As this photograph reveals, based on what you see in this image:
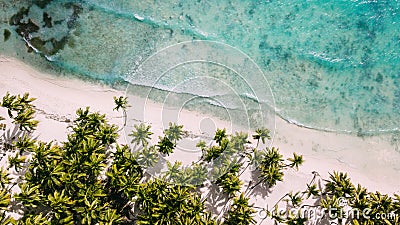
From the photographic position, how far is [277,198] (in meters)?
12.1

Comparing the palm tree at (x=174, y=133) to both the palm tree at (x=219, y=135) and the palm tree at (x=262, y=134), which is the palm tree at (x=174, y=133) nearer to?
the palm tree at (x=219, y=135)

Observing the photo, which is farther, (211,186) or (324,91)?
(324,91)

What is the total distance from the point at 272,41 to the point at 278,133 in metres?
3.39

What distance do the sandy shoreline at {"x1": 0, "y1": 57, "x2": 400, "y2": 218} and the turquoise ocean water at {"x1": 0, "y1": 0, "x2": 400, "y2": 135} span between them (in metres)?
0.44

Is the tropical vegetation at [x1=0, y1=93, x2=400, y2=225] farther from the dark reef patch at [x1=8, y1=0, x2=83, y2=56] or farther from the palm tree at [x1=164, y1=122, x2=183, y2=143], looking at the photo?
the dark reef patch at [x1=8, y1=0, x2=83, y2=56]

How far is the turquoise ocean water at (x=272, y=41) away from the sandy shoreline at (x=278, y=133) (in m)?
0.44

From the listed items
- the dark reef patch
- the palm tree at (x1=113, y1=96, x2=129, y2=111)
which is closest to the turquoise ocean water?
the dark reef patch

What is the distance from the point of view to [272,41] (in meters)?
13.9

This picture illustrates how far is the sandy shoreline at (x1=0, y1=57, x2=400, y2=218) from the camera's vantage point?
12.3 metres

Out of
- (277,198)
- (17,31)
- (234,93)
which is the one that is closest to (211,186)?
(277,198)

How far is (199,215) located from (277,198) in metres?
2.77

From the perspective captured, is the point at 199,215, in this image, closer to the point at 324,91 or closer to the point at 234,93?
the point at 234,93

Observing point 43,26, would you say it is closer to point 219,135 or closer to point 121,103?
point 121,103

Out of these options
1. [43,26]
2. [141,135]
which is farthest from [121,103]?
[43,26]
